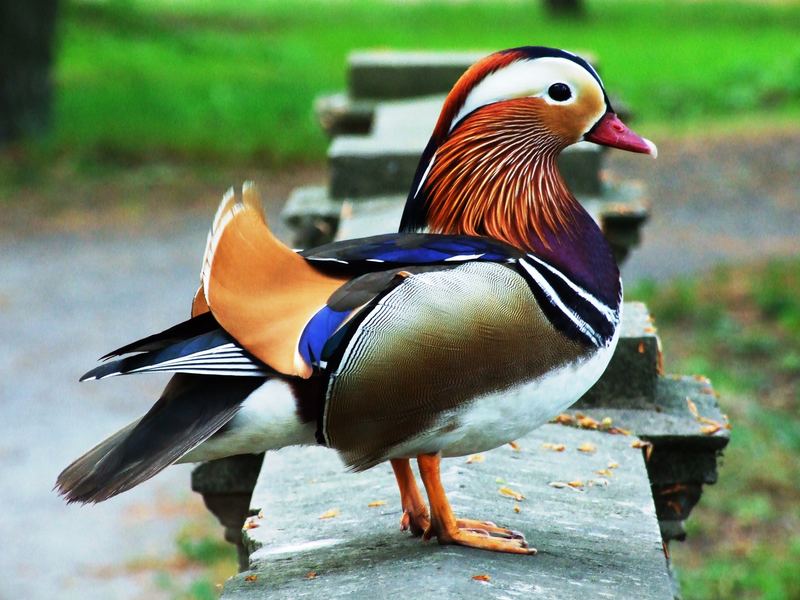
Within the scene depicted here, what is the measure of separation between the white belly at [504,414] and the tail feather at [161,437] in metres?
0.33

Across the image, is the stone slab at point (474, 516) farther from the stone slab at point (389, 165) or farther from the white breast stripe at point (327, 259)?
the stone slab at point (389, 165)

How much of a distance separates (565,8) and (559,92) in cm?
2234

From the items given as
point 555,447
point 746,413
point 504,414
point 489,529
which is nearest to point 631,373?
point 555,447

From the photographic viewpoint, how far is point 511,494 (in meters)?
2.88

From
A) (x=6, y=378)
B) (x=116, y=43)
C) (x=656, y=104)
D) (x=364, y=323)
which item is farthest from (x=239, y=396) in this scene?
(x=116, y=43)

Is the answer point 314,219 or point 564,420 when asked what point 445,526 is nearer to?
point 564,420

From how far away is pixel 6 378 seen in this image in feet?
23.9

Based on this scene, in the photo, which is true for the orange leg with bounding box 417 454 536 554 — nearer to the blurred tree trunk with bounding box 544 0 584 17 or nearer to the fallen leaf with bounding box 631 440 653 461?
the fallen leaf with bounding box 631 440 653 461

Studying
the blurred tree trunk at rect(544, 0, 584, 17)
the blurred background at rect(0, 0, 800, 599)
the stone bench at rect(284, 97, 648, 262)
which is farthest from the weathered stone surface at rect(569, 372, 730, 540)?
the blurred tree trunk at rect(544, 0, 584, 17)

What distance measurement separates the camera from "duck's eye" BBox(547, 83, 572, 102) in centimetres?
253

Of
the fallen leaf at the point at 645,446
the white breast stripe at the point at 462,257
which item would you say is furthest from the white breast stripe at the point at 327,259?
the fallen leaf at the point at 645,446

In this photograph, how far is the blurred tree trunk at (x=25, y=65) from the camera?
39.2ft

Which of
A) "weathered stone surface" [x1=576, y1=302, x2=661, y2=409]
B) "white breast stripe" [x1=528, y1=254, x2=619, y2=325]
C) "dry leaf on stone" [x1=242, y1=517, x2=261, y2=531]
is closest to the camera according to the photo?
"white breast stripe" [x1=528, y1=254, x2=619, y2=325]

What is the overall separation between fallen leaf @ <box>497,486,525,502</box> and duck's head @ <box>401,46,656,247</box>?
0.63 m
